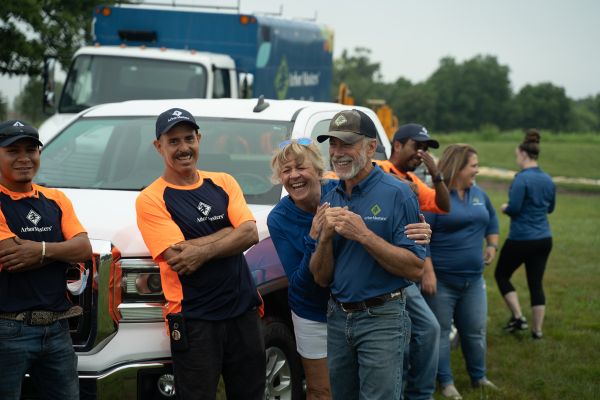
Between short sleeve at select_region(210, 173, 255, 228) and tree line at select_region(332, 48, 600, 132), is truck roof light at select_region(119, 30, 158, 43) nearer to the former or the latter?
short sleeve at select_region(210, 173, 255, 228)

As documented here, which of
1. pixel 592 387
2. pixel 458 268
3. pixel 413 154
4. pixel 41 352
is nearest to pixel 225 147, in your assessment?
pixel 413 154

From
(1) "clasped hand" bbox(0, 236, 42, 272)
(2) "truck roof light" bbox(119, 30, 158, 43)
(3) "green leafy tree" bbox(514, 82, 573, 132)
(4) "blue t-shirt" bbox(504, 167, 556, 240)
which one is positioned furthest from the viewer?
(3) "green leafy tree" bbox(514, 82, 573, 132)

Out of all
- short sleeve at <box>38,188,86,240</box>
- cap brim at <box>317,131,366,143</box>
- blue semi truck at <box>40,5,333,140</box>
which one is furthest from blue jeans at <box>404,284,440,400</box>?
blue semi truck at <box>40,5,333,140</box>

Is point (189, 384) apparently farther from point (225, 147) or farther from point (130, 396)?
point (225, 147)

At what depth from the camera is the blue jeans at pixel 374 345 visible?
4562 mm

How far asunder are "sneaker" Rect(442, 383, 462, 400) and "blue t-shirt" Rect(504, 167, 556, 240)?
2.64m

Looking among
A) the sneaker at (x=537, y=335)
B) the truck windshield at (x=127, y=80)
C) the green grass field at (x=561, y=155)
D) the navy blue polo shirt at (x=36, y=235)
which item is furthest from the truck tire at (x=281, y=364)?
the green grass field at (x=561, y=155)

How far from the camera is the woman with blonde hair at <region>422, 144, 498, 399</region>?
7.20 metres

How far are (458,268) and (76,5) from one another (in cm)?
1649

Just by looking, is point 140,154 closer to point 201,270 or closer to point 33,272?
point 201,270

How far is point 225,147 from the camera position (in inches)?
258

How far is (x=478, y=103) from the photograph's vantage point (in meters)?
91.8

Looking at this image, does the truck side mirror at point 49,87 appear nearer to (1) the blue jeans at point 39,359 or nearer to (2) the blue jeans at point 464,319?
(2) the blue jeans at point 464,319

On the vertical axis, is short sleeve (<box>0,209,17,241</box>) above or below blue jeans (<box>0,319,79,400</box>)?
above
